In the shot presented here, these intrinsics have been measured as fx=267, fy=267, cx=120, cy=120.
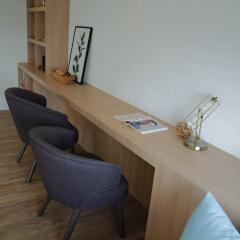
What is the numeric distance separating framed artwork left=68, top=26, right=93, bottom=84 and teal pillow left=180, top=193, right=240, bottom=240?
215 cm

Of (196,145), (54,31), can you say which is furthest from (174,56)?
(54,31)

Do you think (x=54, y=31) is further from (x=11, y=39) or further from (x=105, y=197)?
(x=105, y=197)

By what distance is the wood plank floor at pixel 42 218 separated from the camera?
1828mm

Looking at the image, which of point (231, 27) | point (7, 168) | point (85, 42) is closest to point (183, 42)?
point (231, 27)

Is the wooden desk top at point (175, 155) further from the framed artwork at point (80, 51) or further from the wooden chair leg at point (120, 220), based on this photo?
the framed artwork at point (80, 51)

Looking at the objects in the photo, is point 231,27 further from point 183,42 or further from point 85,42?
point 85,42

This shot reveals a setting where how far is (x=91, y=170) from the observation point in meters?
1.38

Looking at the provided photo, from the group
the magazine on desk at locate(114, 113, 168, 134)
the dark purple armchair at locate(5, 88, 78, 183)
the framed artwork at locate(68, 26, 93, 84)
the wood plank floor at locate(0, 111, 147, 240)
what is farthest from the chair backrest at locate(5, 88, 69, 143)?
the framed artwork at locate(68, 26, 93, 84)

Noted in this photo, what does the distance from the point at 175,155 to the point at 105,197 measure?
48 centimetres

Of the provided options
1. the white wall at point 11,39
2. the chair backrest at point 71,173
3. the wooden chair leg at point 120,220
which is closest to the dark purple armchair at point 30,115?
the chair backrest at point 71,173

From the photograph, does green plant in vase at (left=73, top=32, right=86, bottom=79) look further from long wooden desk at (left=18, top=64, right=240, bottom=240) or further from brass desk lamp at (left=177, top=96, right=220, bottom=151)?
brass desk lamp at (left=177, top=96, right=220, bottom=151)

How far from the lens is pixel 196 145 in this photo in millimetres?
1497

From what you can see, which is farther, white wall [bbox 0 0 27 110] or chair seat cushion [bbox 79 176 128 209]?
white wall [bbox 0 0 27 110]

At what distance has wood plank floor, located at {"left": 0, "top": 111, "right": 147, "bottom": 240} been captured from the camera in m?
1.83
